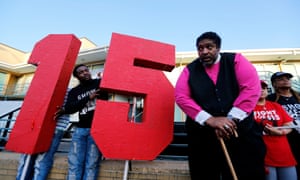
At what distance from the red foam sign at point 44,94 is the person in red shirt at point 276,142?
8.10 feet

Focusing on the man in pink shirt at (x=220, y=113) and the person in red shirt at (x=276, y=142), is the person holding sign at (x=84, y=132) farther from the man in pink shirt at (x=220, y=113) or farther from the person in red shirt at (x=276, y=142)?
the person in red shirt at (x=276, y=142)

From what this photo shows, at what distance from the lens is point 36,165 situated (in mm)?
1900

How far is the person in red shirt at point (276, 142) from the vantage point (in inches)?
58.3

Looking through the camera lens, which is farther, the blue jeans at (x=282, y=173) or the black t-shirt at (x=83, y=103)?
the black t-shirt at (x=83, y=103)

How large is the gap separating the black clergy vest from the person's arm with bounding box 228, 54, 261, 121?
0.17 ft

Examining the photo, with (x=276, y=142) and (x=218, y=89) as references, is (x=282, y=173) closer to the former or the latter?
(x=276, y=142)

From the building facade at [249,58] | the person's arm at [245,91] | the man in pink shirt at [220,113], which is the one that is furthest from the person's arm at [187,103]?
the building facade at [249,58]

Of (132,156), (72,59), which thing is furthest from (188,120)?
(72,59)

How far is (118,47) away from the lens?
81.2 inches

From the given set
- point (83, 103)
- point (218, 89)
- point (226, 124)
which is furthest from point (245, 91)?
point (83, 103)

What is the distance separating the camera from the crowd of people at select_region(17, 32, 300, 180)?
1.24 m

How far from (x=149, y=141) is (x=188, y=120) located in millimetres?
546

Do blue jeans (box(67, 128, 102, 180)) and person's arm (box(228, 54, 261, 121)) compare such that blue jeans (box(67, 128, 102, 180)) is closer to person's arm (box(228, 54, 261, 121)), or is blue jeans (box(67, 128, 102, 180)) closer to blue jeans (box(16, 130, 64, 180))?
blue jeans (box(16, 130, 64, 180))

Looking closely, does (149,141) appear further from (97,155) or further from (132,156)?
(97,155)
